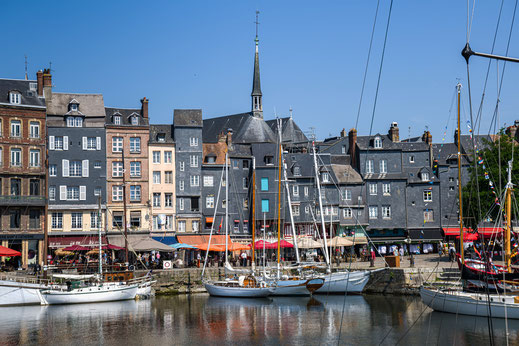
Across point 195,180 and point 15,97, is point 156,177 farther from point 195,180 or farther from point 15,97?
point 15,97

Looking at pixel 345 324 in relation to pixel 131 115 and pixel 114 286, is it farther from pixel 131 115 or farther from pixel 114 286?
pixel 131 115

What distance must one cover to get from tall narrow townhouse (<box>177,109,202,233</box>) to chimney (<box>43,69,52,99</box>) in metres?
12.4

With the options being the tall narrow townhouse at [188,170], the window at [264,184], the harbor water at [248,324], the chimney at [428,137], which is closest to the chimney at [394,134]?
the chimney at [428,137]

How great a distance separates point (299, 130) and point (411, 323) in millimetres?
54992

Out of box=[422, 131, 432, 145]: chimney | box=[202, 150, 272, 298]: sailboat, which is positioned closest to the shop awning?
box=[202, 150, 272, 298]: sailboat

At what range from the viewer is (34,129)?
198 ft

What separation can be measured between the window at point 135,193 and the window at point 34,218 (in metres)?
9.13

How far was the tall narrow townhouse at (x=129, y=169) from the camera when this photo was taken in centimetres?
6353

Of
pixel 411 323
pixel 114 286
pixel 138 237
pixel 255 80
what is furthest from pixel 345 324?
pixel 255 80

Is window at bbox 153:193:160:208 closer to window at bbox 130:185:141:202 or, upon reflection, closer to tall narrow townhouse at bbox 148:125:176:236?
tall narrow townhouse at bbox 148:125:176:236

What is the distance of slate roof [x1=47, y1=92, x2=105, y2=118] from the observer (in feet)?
209

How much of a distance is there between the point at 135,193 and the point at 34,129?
11.1m

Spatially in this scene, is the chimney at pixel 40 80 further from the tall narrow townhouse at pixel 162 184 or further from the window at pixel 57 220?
the window at pixel 57 220

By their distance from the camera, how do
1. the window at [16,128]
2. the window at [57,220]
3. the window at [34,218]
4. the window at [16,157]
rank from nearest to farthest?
the window at [34,218]
the window at [16,157]
the window at [16,128]
the window at [57,220]
